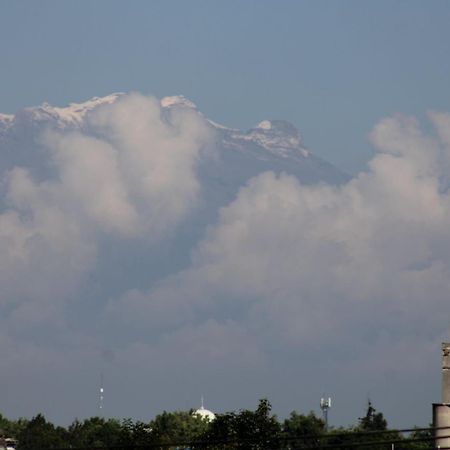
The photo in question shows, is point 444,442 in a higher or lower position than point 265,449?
lower

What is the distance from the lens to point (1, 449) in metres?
106

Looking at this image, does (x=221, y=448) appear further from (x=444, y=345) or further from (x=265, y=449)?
(x=444, y=345)

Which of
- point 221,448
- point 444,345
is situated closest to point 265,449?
point 221,448

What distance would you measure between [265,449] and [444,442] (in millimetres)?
121795

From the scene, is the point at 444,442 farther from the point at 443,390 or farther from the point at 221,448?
the point at 221,448

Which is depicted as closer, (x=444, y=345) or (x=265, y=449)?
(x=444, y=345)

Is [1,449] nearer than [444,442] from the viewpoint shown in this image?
No

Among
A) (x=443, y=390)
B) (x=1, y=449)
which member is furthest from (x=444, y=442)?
(x=1, y=449)

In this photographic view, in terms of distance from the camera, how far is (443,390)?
72938 millimetres

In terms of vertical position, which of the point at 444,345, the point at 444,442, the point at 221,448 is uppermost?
the point at 221,448

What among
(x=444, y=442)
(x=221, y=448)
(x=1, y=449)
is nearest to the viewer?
(x=444, y=442)

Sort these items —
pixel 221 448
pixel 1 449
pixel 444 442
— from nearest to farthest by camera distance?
pixel 444 442
pixel 1 449
pixel 221 448

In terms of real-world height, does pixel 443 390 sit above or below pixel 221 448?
below

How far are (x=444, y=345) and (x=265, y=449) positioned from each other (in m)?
120
